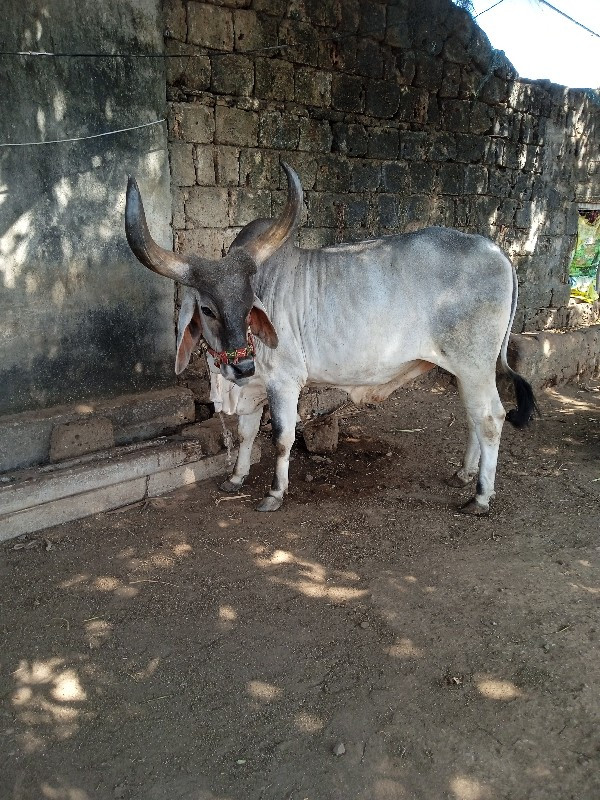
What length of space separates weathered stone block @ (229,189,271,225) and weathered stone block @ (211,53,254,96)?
65 centimetres

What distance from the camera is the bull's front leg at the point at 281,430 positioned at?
3.73 meters

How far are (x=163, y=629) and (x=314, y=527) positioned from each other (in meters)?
1.15

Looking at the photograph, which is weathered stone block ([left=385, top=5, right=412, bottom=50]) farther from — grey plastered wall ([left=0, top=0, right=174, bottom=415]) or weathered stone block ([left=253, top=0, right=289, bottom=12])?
grey plastered wall ([left=0, top=0, right=174, bottom=415])

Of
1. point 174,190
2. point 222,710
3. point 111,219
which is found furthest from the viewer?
point 174,190

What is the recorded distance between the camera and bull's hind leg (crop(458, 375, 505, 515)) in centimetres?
379

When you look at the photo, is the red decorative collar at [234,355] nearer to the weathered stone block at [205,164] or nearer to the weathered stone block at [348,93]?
the weathered stone block at [205,164]

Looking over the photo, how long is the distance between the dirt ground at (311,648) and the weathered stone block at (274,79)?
2739 millimetres

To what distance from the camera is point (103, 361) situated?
4184 millimetres

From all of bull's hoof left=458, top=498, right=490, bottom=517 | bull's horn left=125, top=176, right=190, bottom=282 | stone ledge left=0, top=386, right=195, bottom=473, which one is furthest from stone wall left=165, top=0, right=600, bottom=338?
A: bull's hoof left=458, top=498, right=490, bottom=517

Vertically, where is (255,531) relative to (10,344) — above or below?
below

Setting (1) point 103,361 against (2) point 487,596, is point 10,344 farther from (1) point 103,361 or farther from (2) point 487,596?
(2) point 487,596

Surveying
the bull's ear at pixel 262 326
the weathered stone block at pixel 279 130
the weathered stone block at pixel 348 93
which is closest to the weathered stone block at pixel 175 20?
the weathered stone block at pixel 279 130

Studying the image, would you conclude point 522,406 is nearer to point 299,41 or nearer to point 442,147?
point 442,147

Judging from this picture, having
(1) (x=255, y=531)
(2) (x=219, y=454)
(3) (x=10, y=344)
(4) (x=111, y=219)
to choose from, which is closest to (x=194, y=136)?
(4) (x=111, y=219)
